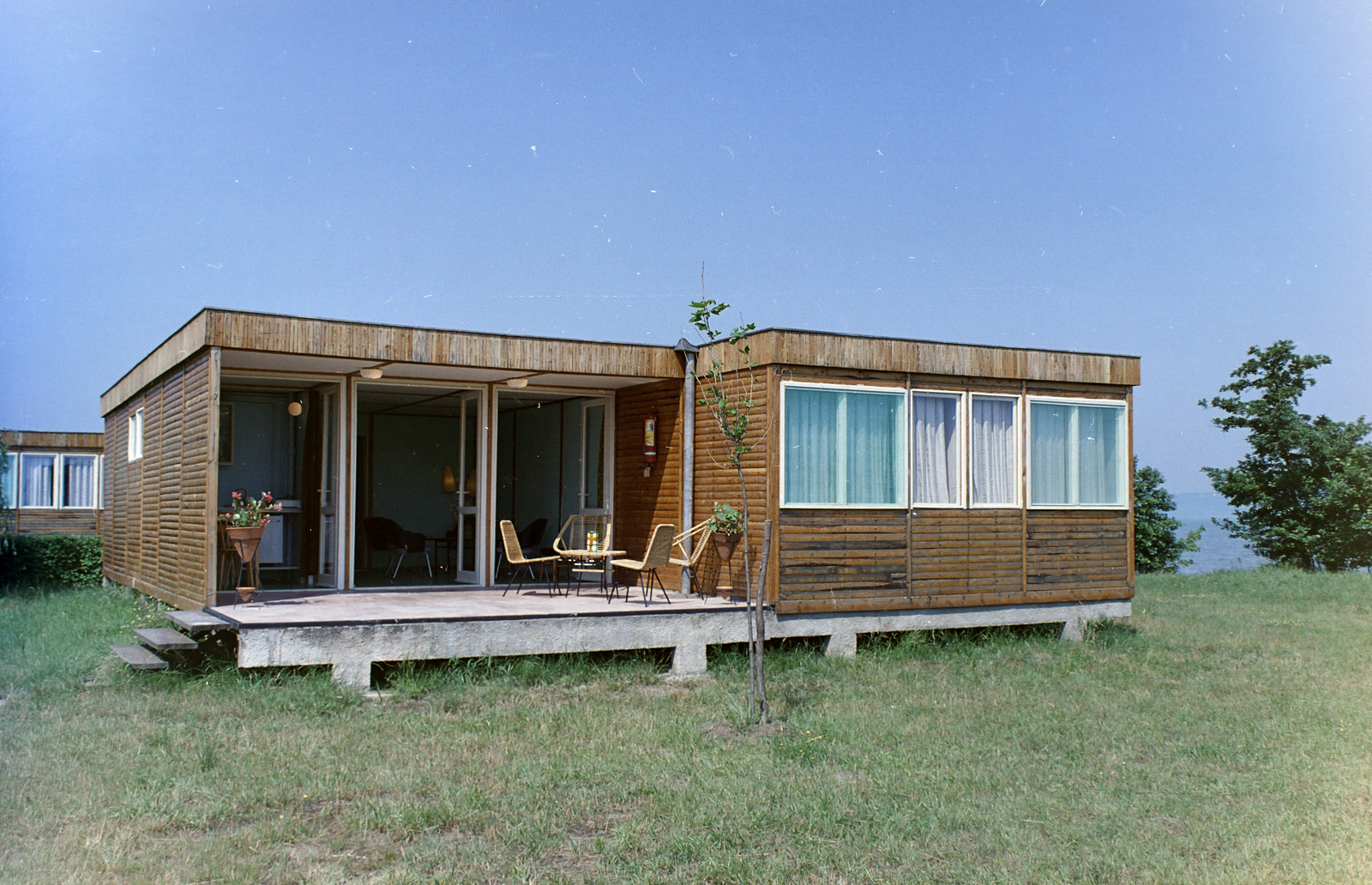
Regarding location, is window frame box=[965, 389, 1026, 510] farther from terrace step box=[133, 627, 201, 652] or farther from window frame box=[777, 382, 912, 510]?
terrace step box=[133, 627, 201, 652]

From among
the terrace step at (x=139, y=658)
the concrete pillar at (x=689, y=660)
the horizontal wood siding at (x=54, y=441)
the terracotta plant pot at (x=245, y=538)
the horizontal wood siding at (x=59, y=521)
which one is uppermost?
the horizontal wood siding at (x=54, y=441)

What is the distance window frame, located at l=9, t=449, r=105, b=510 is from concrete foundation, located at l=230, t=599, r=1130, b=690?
15340mm

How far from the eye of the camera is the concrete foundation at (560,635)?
736 cm

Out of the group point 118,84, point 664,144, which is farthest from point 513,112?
point 118,84

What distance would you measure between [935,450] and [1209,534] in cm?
1608

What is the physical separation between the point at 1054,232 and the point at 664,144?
23.0 ft

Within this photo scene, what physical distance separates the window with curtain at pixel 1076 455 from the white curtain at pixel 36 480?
730 inches

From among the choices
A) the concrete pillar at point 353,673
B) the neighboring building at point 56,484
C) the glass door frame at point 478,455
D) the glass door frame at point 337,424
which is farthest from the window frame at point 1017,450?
the neighboring building at point 56,484

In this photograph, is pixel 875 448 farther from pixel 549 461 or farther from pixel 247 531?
pixel 247 531

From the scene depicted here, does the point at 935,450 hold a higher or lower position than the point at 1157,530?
higher

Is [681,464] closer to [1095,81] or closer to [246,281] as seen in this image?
[1095,81]

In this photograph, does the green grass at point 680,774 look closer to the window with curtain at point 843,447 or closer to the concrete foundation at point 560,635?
the concrete foundation at point 560,635

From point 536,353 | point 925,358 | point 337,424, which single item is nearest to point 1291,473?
point 925,358

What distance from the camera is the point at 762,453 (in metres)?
9.20
